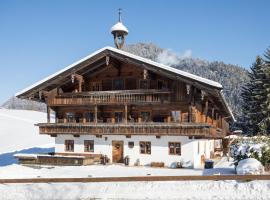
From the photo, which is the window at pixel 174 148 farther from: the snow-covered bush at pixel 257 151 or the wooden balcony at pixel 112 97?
the snow-covered bush at pixel 257 151

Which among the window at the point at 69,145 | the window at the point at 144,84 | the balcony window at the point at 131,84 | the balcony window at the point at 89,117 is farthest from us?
the balcony window at the point at 89,117

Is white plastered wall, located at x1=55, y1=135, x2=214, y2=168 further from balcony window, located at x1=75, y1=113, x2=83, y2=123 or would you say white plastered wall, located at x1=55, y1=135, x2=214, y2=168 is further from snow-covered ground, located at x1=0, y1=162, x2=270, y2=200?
snow-covered ground, located at x1=0, y1=162, x2=270, y2=200

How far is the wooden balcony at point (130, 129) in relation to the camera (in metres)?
25.5

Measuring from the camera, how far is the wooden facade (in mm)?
26625

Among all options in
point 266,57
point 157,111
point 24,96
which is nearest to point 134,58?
point 157,111

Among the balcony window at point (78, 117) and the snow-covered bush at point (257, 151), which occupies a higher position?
the balcony window at point (78, 117)

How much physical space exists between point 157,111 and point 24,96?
41.1 feet

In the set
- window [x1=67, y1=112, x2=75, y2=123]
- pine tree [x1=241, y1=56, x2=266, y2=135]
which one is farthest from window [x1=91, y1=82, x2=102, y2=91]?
pine tree [x1=241, y1=56, x2=266, y2=135]

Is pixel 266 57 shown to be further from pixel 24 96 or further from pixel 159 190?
pixel 159 190

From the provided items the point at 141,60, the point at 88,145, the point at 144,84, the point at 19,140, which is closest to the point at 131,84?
the point at 144,84

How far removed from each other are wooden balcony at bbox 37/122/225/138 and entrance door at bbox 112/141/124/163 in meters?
1.17

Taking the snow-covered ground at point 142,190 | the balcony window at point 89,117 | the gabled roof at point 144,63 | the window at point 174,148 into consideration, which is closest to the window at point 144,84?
the gabled roof at point 144,63

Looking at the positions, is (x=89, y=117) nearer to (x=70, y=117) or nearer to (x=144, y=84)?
(x=70, y=117)

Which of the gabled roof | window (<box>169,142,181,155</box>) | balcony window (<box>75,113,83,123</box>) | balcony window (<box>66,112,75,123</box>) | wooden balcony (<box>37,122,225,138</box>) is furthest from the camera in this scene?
balcony window (<box>66,112,75,123</box>)
